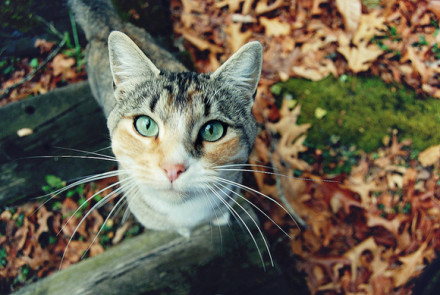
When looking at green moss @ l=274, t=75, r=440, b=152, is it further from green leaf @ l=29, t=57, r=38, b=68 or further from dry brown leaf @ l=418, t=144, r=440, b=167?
green leaf @ l=29, t=57, r=38, b=68

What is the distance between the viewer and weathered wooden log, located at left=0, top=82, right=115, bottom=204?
2.58 m

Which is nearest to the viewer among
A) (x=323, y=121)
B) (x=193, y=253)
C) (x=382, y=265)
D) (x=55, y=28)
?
(x=193, y=253)

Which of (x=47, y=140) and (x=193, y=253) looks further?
(x=47, y=140)

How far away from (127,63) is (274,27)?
6.93 ft

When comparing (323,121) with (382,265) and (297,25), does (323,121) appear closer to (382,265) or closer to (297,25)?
(297,25)

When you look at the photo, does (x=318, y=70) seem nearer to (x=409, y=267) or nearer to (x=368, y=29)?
(x=368, y=29)

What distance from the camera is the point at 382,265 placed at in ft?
8.04

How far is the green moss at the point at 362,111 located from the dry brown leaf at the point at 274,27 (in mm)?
672

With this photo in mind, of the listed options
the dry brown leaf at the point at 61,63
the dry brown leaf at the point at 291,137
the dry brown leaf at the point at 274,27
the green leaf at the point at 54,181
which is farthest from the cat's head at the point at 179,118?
the dry brown leaf at the point at 274,27

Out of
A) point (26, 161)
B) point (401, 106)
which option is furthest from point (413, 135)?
point (26, 161)

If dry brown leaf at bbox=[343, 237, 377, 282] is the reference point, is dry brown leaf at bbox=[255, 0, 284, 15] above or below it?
above

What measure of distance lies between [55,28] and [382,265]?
13.2 ft

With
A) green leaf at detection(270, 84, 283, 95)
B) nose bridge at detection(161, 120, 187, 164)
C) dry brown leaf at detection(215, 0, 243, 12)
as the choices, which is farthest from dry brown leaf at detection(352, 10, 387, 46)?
nose bridge at detection(161, 120, 187, 164)

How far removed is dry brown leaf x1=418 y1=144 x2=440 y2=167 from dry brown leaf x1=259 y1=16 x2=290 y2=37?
1.86 metres
